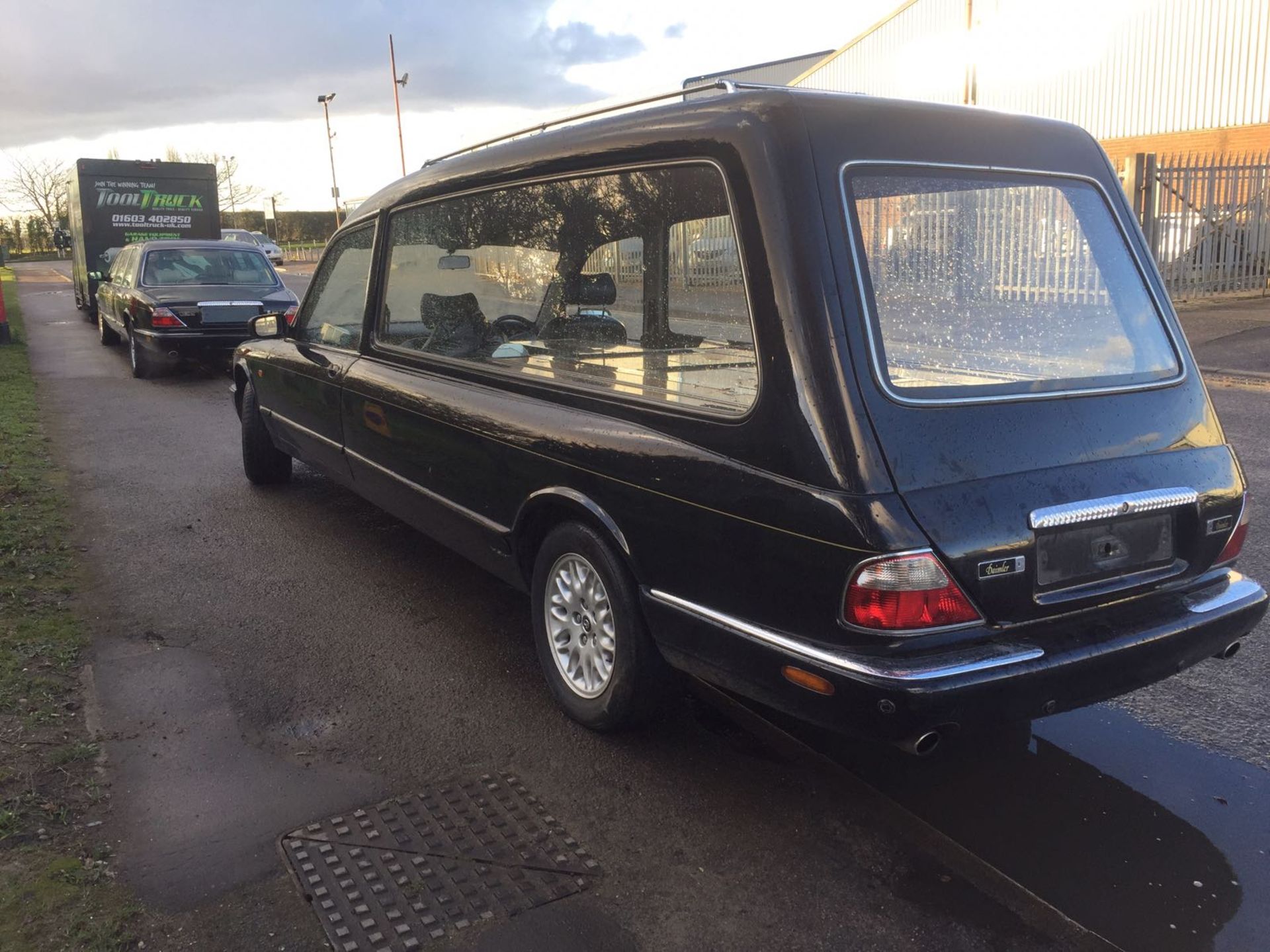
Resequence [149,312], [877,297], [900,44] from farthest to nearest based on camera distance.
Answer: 1. [900,44]
2. [149,312]
3. [877,297]

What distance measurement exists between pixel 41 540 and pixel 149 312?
7410 millimetres

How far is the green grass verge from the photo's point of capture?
2680 millimetres

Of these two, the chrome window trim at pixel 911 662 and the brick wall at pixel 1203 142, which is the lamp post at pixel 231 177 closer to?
the brick wall at pixel 1203 142

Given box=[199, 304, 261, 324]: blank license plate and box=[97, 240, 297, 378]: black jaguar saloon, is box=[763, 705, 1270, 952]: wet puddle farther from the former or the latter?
box=[199, 304, 261, 324]: blank license plate

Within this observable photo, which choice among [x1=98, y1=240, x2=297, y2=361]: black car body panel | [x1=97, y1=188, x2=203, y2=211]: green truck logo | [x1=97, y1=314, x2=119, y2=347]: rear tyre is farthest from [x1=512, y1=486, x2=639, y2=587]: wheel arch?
[x1=97, y1=188, x2=203, y2=211]: green truck logo

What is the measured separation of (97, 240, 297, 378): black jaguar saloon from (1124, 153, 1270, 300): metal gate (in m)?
13.1

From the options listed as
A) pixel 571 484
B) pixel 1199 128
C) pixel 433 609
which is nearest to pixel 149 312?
pixel 433 609

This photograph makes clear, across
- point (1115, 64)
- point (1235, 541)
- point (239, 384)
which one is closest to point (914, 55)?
point (1115, 64)

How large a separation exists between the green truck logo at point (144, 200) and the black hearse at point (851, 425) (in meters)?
20.2

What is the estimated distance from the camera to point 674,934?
A: 103 inches

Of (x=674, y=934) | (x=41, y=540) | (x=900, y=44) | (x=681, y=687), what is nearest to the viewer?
(x=674, y=934)

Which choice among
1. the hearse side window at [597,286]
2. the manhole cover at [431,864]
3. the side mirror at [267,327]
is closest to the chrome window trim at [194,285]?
the side mirror at [267,327]

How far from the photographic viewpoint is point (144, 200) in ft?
70.7

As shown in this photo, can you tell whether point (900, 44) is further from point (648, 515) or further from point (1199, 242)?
point (648, 515)
